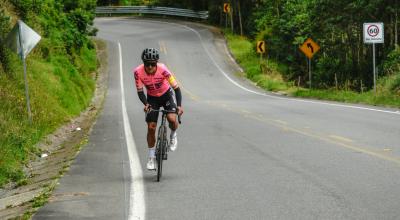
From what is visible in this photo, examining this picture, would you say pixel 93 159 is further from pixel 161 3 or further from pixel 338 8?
pixel 161 3

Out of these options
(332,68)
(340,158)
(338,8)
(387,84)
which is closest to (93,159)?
(340,158)

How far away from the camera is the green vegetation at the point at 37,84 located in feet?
46.2

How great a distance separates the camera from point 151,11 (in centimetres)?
7112

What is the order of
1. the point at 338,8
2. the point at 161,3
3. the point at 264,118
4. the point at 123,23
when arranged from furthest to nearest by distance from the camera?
the point at 161,3 → the point at 123,23 → the point at 338,8 → the point at 264,118

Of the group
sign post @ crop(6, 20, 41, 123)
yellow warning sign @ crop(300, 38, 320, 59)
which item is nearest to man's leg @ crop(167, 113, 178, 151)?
sign post @ crop(6, 20, 41, 123)

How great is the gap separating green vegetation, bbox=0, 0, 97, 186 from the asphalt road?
1.39 metres

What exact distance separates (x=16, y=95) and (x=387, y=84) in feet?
49.9

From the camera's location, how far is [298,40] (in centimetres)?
4400

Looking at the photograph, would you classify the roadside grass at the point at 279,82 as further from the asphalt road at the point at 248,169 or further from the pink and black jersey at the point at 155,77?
the pink and black jersey at the point at 155,77

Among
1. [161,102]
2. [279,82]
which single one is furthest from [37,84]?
[279,82]

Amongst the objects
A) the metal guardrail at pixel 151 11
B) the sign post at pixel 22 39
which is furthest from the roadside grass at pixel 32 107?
the metal guardrail at pixel 151 11

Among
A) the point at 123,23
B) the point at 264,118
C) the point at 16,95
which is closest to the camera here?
the point at 16,95

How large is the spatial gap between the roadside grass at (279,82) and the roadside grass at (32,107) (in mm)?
10770

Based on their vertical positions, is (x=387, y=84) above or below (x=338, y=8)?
below
